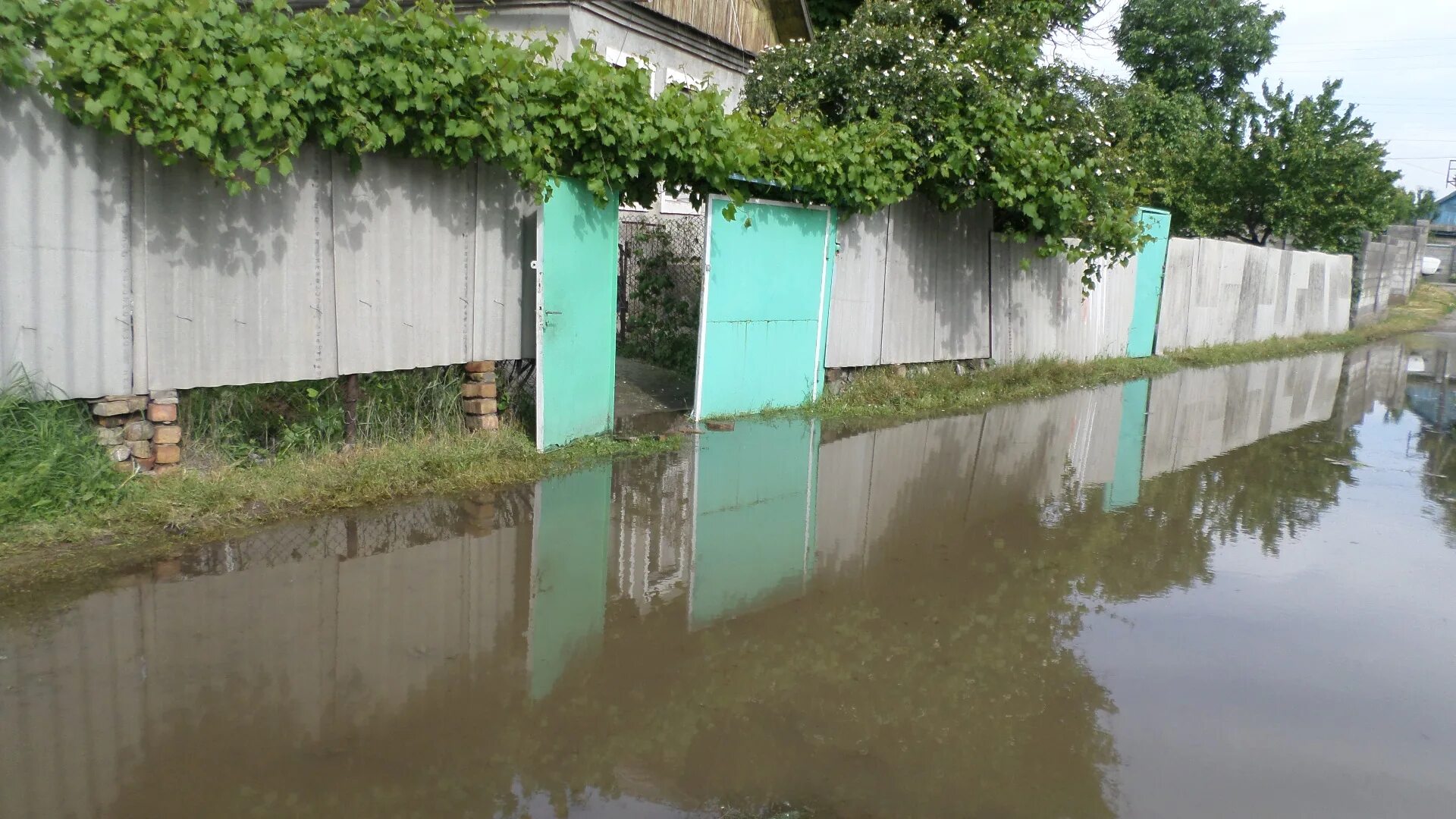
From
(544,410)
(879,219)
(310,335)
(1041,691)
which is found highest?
(879,219)

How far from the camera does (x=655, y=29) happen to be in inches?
588

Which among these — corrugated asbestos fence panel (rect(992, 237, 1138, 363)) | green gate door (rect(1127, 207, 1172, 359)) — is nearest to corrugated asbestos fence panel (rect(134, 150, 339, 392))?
corrugated asbestos fence panel (rect(992, 237, 1138, 363))

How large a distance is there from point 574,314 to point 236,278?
7.99 ft

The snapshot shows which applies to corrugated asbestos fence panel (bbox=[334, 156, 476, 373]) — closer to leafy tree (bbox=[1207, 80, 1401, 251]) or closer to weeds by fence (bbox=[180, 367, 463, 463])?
weeds by fence (bbox=[180, 367, 463, 463])

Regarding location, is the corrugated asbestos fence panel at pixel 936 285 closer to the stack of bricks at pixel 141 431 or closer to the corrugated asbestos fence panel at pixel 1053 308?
the corrugated asbestos fence panel at pixel 1053 308

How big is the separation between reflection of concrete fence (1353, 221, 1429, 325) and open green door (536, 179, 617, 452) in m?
25.0

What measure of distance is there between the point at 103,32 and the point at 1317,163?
76.3 ft

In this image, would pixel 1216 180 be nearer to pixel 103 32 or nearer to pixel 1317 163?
pixel 1317 163

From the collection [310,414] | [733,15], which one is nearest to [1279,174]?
[733,15]

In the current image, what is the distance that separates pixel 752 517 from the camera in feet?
22.8

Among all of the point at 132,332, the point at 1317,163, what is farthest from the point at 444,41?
the point at 1317,163

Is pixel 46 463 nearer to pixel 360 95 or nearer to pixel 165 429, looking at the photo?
pixel 165 429

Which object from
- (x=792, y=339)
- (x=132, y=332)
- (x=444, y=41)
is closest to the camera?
(x=132, y=332)

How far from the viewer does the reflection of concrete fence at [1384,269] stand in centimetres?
2742
